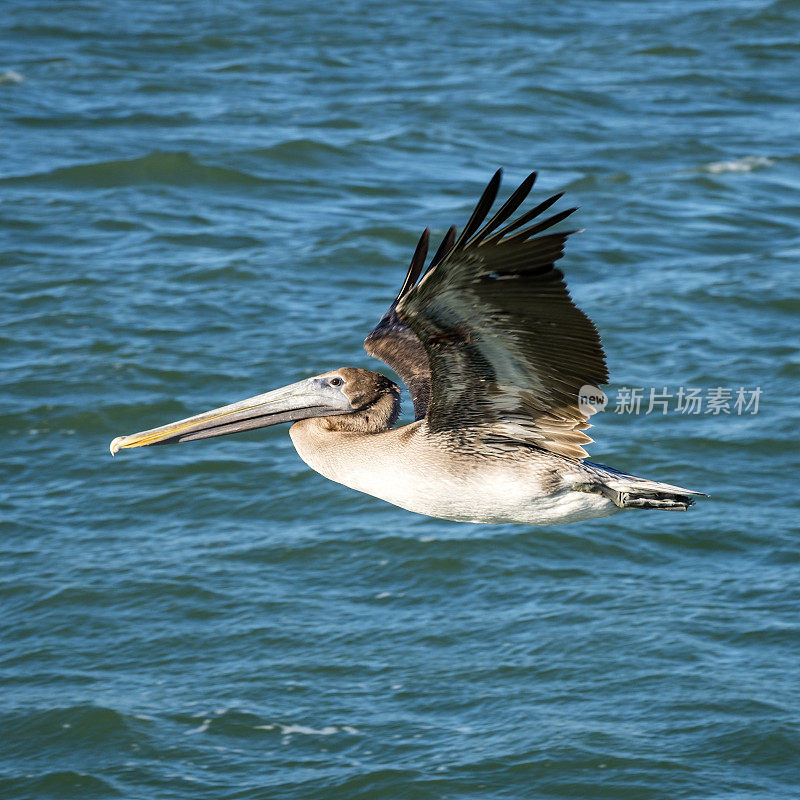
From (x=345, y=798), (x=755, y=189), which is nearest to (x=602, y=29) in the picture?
(x=755, y=189)

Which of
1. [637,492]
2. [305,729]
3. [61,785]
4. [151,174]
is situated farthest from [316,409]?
[151,174]

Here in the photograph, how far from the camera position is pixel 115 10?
2988 cm

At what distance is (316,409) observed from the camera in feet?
23.1

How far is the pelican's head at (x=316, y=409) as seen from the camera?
6980 millimetres

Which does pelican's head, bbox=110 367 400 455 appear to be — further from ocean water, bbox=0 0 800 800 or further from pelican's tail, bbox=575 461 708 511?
ocean water, bbox=0 0 800 800

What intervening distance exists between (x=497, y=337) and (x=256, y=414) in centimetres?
156

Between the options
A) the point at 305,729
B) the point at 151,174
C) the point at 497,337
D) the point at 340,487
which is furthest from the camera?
the point at 151,174

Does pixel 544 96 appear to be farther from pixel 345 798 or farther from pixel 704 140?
pixel 345 798

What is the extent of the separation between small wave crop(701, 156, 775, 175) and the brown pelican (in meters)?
17.2

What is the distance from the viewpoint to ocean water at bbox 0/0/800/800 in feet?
41.8

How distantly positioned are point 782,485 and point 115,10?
20.1 meters
